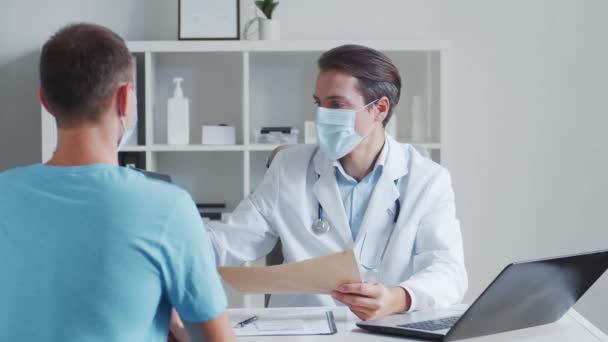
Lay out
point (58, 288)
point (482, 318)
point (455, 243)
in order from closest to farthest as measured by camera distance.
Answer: point (58, 288) < point (482, 318) < point (455, 243)

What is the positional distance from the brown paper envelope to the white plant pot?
177 cm

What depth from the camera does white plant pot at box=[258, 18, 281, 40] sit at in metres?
3.25

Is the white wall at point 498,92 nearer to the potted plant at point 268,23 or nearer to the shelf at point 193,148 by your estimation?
the potted plant at point 268,23

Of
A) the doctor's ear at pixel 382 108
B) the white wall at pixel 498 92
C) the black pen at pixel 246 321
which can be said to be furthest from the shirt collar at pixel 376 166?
the white wall at pixel 498 92

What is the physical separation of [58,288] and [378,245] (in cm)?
117

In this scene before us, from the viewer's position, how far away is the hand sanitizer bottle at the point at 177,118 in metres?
3.26

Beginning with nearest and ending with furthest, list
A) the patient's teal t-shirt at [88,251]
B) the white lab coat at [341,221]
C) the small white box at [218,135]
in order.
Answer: the patient's teal t-shirt at [88,251] → the white lab coat at [341,221] → the small white box at [218,135]

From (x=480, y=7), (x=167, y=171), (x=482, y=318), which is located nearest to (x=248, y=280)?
(x=482, y=318)

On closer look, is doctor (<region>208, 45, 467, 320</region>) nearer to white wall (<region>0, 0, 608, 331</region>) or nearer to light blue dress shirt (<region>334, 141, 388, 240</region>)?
light blue dress shirt (<region>334, 141, 388, 240</region>)

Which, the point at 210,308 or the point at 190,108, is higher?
the point at 190,108

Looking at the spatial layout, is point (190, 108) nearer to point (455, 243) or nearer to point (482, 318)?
point (455, 243)

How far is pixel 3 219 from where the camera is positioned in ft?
3.47

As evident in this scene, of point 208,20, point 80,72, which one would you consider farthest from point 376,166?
point 208,20

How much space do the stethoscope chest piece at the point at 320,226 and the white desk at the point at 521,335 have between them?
1.50ft
